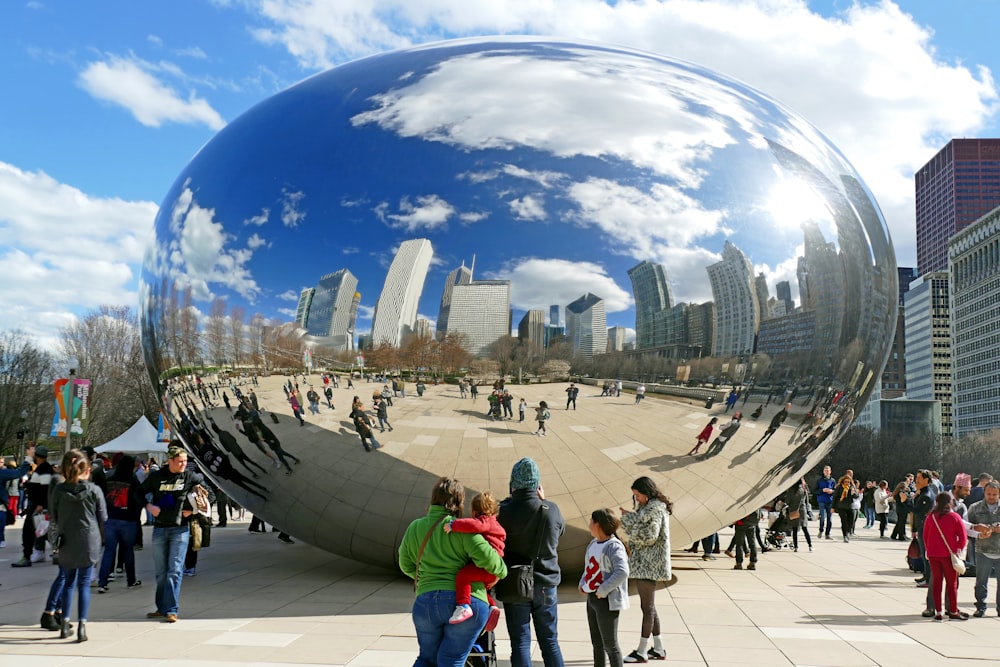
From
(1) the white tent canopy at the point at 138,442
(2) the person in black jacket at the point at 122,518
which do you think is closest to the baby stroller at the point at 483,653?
(2) the person in black jacket at the point at 122,518

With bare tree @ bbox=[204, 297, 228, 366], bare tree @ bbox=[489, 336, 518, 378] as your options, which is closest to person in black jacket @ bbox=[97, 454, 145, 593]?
bare tree @ bbox=[204, 297, 228, 366]

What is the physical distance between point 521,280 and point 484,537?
8.66ft

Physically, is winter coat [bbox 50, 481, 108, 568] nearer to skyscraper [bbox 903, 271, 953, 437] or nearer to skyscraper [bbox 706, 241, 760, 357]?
skyscraper [bbox 706, 241, 760, 357]

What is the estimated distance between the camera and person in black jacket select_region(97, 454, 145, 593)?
9.83m

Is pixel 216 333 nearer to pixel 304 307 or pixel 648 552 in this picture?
pixel 304 307

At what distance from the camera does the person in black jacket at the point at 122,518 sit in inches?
387

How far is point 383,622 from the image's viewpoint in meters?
7.50

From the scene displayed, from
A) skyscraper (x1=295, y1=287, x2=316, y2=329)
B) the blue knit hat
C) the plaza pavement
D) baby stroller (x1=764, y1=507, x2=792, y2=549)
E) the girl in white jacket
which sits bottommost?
baby stroller (x1=764, y1=507, x2=792, y2=549)

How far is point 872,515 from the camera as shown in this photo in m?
24.9

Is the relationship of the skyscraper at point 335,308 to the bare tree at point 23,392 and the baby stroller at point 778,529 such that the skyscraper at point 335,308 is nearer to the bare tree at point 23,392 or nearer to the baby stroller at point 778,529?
the baby stroller at point 778,529

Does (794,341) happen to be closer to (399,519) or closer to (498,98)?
(498,98)

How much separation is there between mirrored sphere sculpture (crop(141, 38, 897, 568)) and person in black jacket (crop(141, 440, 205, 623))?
58cm

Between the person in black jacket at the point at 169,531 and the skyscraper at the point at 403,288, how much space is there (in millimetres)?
2885

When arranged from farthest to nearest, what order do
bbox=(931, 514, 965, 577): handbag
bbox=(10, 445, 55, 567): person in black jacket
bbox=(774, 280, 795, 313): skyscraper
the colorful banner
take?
1. the colorful banner
2. bbox=(10, 445, 55, 567): person in black jacket
3. bbox=(931, 514, 965, 577): handbag
4. bbox=(774, 280, 795, 313): skyscraper
